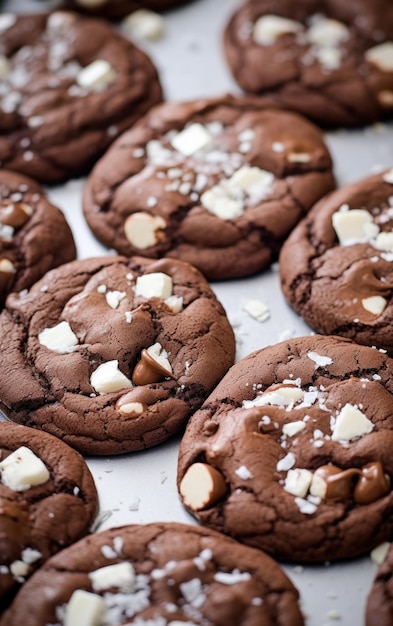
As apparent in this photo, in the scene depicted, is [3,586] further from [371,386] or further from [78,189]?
[78,189]

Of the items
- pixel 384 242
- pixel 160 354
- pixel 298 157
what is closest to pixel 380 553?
pixel 160 354

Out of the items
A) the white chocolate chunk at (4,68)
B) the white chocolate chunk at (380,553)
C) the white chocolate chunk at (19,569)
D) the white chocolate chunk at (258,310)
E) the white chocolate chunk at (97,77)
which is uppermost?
the white chocolate chunk at (4,68)

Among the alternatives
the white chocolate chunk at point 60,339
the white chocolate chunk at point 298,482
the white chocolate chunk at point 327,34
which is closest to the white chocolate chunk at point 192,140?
the white chocolate chunk at point 327,34

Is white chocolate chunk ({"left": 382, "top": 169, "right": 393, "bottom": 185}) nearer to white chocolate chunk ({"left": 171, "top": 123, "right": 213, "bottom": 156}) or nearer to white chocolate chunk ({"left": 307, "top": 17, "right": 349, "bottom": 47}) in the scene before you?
white chocolate chunk ({"left": 171, "top": 123, "right": 213, "bottom": 156})

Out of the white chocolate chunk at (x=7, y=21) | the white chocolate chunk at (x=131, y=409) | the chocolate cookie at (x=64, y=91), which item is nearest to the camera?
the white chocolate chunk at (x=131, y=409)

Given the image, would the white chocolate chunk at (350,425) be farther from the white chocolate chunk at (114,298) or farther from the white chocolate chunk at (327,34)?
the white chocolate chunk at (327,34)

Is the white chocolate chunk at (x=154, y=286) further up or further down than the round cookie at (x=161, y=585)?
further up

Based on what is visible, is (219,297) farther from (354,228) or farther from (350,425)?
(350,425)
